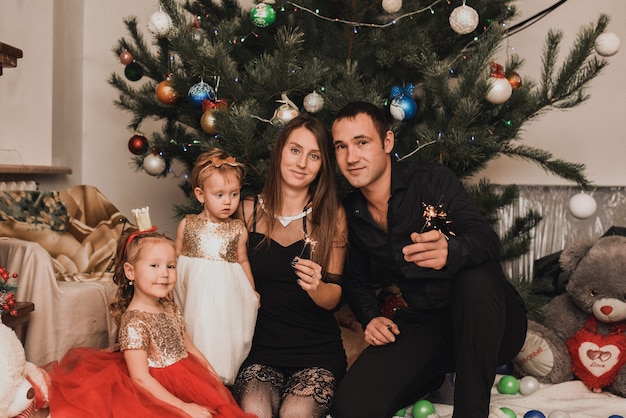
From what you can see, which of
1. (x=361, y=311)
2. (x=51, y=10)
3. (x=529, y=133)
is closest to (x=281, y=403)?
(x=361, y=311)

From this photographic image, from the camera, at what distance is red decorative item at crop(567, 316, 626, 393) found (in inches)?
104

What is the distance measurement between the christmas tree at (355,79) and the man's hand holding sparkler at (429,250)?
2.41 ft

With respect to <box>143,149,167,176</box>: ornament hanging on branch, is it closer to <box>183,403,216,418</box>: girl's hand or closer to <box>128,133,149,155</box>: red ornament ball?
<box>128,133,149,155</box>: red ornament ball

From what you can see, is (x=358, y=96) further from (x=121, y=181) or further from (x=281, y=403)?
(x=121, y=181)

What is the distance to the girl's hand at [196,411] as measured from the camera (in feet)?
5.94

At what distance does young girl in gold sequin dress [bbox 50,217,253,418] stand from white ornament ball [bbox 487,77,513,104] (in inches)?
56.7

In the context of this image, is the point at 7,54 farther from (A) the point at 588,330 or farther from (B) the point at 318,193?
(A) the point at 588,330

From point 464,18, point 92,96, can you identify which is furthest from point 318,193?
point 92,96

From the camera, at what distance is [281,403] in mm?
2129

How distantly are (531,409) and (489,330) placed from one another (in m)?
0.69

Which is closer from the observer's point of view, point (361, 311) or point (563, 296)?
point (361, 311)

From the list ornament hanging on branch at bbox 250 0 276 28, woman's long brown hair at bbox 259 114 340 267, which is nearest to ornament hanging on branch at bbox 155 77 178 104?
ornament hanging on branch at bbox 250 0 276 28

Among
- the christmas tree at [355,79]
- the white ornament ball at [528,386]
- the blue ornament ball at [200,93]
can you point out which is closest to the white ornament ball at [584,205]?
the christmas tree at [355,79]

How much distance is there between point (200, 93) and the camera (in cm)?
268
